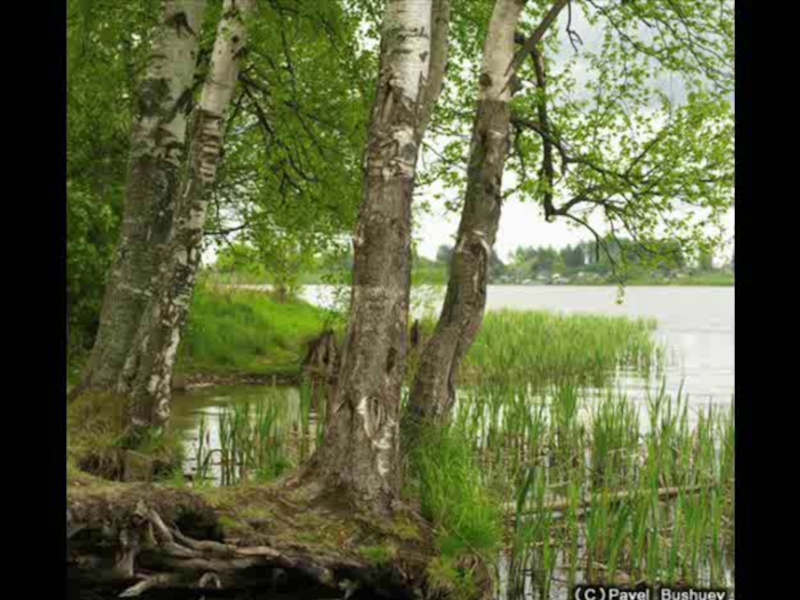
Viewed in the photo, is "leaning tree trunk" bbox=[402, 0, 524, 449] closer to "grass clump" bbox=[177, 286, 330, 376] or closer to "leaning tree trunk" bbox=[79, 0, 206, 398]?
"leaning tree trunk" bbox=[79, 0, 206, 398]

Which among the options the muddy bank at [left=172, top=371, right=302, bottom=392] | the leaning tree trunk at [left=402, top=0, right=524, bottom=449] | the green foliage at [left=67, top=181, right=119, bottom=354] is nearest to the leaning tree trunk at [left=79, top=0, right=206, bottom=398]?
the leaning tree trunk at [left=402, top=0, right=524, bottom=449]

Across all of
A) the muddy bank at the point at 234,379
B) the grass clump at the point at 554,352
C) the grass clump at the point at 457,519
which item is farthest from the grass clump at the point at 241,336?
the grass clump at the point at 457,519

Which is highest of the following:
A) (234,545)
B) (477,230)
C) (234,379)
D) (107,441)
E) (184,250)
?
(477,230)

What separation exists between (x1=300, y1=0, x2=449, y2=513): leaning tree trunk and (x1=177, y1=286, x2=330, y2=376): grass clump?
13.1 meters

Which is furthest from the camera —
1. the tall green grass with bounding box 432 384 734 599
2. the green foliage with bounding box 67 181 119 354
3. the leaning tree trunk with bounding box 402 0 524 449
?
the green foliage with bounding box 67 181 119 354

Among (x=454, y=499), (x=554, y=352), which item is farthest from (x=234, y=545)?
(x=554, y=352)

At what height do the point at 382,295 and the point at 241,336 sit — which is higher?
the point at 382,295

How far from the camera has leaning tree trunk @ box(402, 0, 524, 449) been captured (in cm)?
945

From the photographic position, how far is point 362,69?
15.0m

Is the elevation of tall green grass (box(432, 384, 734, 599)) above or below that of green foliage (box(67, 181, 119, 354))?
below

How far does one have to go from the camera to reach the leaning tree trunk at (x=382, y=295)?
24.2 ft

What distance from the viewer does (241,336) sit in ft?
77.7

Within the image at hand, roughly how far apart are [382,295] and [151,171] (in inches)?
207

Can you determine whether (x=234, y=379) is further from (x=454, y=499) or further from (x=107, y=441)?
(x=454, y=499)
